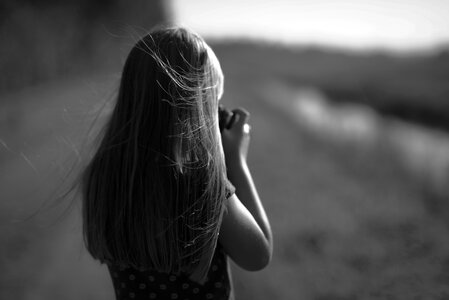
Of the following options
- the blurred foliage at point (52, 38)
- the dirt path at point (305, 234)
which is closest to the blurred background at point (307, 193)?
the dirt path at point (305, 234)

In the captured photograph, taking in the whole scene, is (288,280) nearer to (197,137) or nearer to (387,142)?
(197,137)

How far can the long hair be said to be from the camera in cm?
120

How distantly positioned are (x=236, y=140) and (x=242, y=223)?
301 millimetres

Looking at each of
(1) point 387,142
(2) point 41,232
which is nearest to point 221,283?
(2) point 41,232

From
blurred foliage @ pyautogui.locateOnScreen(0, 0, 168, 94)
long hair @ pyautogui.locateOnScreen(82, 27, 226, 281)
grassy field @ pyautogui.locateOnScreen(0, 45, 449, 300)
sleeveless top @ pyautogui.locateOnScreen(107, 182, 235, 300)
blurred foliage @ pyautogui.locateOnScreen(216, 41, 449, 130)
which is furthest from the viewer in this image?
blurred foliage @ pyautogui.locateOnScreen(0, 0, 168, 94)

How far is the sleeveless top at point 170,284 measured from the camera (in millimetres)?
1317

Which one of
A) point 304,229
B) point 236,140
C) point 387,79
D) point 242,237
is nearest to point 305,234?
point 304,229

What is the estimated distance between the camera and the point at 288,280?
9.66ft

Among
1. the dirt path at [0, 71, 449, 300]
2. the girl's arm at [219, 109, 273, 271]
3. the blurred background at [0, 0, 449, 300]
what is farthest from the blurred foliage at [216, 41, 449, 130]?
the girl's arm at [219, 109, 273, 271]

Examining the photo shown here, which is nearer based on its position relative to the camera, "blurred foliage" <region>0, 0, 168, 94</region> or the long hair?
the long hair

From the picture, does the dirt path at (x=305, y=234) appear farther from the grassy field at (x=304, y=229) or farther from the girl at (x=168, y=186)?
the girl at (x=168, y=186)

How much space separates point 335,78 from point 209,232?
22536 mm

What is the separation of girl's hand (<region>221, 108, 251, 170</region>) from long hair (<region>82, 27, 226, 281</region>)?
0.14m

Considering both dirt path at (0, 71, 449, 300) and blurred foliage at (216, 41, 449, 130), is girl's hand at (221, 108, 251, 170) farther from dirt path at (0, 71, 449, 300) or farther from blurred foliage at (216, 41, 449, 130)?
blurred foliage at (216, 41, 449, 130)
